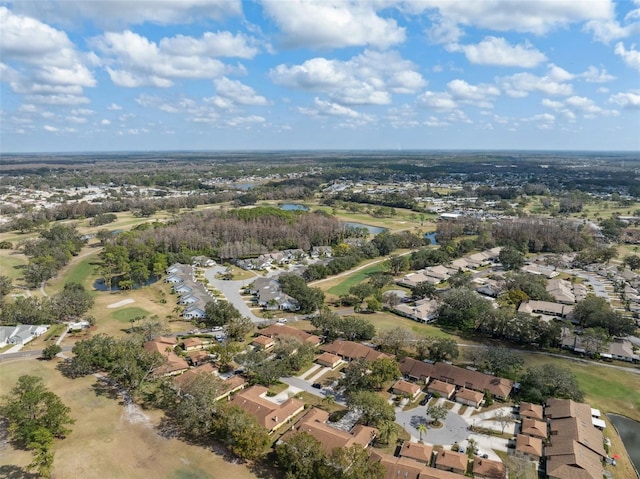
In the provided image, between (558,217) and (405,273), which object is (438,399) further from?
(558,217)

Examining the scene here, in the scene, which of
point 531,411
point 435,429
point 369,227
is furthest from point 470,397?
point 369,227

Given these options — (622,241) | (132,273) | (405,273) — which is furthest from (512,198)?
(132,273)

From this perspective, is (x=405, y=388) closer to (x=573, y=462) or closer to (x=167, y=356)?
(x=573, y=462)

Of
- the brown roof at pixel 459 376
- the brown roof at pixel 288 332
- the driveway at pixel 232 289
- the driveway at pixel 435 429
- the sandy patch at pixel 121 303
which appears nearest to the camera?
the driveway at pixel 435 429

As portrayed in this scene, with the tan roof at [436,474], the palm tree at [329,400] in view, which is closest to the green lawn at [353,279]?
the palm tree at [329,400]

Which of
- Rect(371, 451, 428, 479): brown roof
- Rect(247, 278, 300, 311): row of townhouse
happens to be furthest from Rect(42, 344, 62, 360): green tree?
Rect(371, 451, 428, 479): brown roof

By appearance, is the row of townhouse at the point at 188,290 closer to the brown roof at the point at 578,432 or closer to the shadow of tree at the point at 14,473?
the shadow of tree at the point at 14,473

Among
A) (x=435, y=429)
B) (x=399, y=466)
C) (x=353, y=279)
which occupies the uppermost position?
(x=399, y=466)

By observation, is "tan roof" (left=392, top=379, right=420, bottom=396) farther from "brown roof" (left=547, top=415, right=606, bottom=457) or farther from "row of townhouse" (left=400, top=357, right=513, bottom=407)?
"brown roof" (left=547, top=415, right=606, bottom=457)
